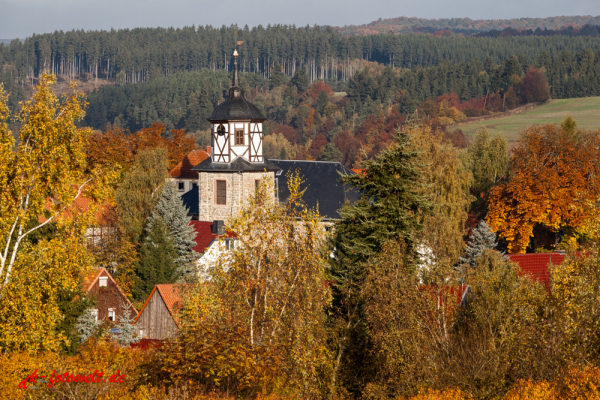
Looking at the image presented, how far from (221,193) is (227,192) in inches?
22.4

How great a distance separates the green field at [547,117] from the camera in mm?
107500

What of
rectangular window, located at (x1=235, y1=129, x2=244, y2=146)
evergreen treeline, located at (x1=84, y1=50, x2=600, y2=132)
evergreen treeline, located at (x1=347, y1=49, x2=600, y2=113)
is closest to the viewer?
rectangular window, located at (x1=235, y1=129, x2=244, y2=146)

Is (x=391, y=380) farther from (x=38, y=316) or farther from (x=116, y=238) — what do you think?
(x=116, y=238)

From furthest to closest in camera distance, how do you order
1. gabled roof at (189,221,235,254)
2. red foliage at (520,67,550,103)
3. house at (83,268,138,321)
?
red foliage at (520,67,550,103) → gabled roof at (189,221,235,254) → house at (83,268,138,321)

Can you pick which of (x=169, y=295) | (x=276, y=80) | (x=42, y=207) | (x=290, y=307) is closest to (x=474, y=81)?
(x=276, y=80)

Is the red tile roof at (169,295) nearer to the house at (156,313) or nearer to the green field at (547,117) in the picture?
the house at (156,313)

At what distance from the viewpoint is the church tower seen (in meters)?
47.7

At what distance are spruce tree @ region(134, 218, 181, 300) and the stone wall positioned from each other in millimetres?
7198

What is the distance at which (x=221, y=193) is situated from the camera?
160 ft

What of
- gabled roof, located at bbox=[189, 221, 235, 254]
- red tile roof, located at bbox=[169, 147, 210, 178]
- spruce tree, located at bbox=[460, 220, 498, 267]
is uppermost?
red tile roof, located at bbox=[169, 147, 210, 178]

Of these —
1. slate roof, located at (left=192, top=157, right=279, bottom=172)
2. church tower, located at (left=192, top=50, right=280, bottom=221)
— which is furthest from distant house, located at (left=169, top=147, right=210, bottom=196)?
slate roof, located at (left=192, top=157, right=279, bottom=172)

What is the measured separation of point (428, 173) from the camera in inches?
1722

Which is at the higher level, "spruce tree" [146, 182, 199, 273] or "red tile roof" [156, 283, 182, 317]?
"spruce tree" [146, 182, 199, 273]

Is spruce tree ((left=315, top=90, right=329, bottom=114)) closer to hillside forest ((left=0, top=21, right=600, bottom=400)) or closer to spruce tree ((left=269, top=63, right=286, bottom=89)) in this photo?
spruce tree ((left=269, top=63, right=286, bottom=89))
